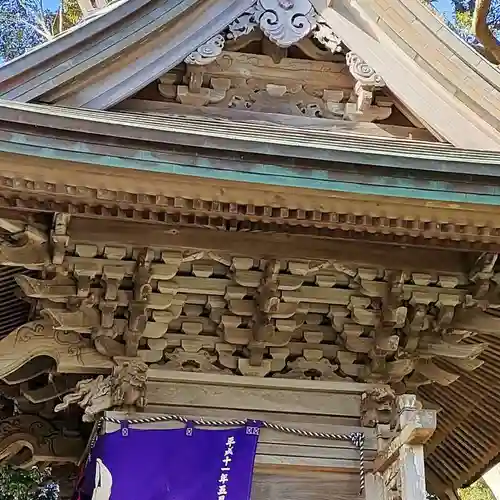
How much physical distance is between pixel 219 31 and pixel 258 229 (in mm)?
1459

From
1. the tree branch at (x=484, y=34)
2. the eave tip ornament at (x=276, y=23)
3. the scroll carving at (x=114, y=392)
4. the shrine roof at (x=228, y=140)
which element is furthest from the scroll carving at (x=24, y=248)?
the tree branch at (x=484, y=34)

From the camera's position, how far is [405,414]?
340 cm

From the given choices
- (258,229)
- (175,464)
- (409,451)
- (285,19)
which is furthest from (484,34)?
(175,464)

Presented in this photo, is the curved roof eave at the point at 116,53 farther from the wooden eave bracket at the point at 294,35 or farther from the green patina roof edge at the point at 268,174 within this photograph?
the green patina roof edge at the point at 268,174

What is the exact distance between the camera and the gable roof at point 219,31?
4.14m

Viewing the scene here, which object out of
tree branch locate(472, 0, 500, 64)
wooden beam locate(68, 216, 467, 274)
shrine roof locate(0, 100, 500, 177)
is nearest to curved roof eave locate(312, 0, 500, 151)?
shrine roof locate(0, 100, 500, 177)

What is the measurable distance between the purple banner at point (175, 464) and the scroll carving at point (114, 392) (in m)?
0.15

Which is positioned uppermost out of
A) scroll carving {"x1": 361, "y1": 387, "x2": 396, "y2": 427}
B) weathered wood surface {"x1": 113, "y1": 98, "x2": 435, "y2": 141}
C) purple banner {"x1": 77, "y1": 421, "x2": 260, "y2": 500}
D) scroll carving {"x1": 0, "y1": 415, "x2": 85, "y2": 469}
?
weathered wood surface {"x1": 113, "y1": 98, "x2": 435, "y2": 141}

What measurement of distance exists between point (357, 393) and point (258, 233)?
1068 mm

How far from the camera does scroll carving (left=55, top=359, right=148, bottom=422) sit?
3.91m

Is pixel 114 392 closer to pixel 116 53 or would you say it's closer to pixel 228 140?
pixel 228 140

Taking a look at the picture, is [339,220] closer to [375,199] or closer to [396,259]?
[375,199]

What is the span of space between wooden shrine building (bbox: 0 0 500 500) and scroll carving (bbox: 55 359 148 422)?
12 millimetres

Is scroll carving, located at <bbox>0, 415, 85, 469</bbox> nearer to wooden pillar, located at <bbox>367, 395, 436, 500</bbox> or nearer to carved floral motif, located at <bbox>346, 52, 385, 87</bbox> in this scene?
wooden pillar, located at <bbox>367, 395, 436, 500</bbox>
